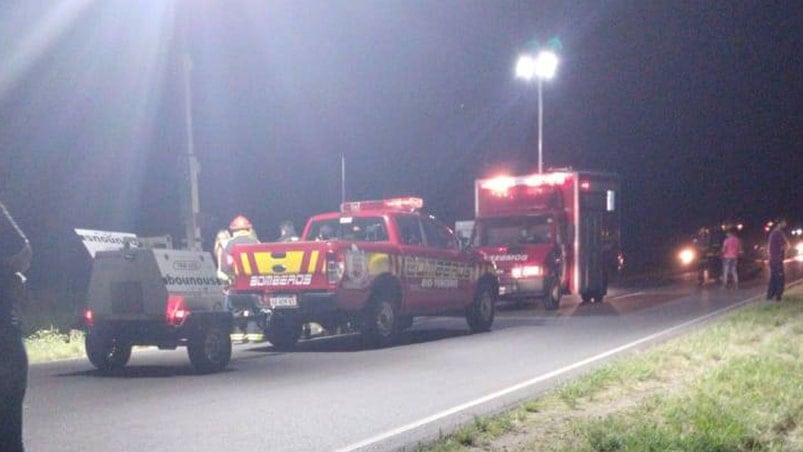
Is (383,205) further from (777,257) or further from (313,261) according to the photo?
(777,257)

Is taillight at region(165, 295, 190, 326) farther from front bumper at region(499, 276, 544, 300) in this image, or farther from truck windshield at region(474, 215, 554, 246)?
truck windshield at region(474, 215, 554, 246)

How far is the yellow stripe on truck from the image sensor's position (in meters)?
14.7

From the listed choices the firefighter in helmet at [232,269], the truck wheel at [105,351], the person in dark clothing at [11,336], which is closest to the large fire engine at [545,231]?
the firefighter in helmet at [232,269]

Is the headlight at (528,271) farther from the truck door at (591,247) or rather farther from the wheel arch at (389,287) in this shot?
the wheel arch at (389,287)

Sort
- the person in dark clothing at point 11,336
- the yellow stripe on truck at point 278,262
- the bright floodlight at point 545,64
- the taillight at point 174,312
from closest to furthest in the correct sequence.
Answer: the person in dark clothing at point 11,336, the taillight at point 174,312, the yellow stripe on truck at point 278,262, the bright floodlight at point 545,64

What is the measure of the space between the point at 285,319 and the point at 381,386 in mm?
4264

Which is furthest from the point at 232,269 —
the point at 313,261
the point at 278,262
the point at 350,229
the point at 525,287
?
the point at 525,287

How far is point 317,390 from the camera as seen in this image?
10.8 metres

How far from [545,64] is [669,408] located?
85.8 feet

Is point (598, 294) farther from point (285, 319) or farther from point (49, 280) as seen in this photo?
point (49, 280)

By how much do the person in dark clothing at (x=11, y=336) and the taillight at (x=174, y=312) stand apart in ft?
25.4

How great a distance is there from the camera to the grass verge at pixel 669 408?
23.3ft

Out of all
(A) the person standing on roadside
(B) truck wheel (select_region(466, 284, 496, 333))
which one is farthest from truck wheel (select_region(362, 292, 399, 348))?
(A) the person standing on roadside

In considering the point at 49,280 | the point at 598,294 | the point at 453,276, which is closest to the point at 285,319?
the point at 453,276
